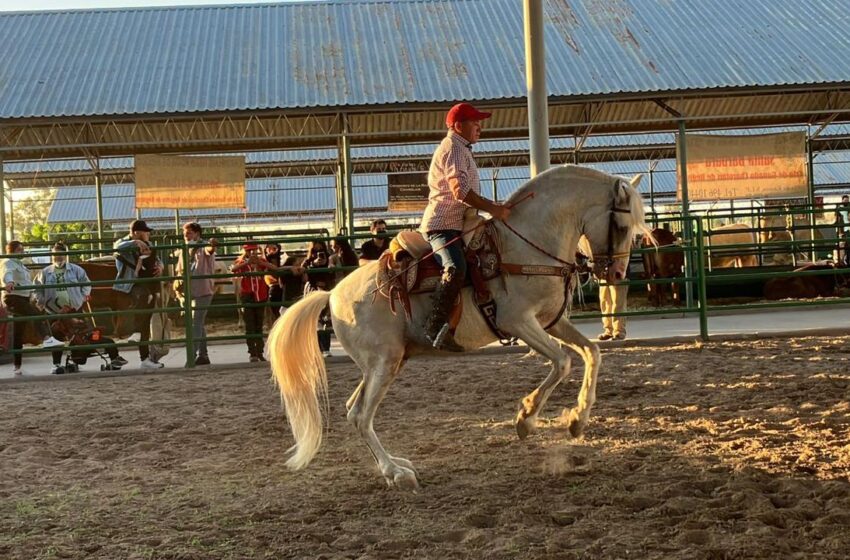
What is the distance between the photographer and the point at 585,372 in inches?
199

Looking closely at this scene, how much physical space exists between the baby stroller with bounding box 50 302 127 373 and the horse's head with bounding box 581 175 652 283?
705cm

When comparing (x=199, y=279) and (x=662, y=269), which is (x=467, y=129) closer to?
(x=199, y=279)

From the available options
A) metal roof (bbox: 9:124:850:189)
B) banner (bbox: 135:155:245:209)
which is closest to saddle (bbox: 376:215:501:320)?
banner (bbox: 135:155:245:209)

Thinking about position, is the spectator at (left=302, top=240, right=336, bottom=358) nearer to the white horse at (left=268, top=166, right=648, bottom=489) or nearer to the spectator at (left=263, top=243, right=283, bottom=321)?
the spectator at (left=263, top=243, right=283, bottom=321)

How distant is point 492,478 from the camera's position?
15.2 feet

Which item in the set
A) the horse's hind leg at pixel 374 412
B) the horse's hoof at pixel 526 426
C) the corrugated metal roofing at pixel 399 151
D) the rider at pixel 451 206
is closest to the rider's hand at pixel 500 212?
the rider at pixel 451 206

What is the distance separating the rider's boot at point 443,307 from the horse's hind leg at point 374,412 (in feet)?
0.84

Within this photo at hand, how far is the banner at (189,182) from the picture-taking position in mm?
15836

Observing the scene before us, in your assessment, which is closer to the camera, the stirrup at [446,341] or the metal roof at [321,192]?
the stirrup at [446,341]

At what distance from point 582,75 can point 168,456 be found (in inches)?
493

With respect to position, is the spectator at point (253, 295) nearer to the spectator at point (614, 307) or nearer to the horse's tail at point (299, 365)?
the spectator at point (614, 307)

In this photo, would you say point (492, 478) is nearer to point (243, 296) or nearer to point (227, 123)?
point (243, 296)

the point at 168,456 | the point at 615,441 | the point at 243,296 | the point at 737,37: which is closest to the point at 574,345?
the point at 615,441

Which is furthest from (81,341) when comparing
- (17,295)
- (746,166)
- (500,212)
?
(746,166)
